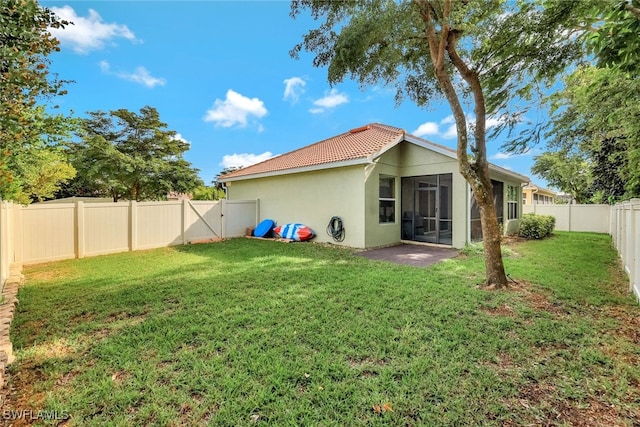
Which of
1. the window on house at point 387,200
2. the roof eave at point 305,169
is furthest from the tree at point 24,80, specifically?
the window on house at point 387,200

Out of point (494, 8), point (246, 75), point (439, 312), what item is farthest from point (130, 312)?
point (246, 75)

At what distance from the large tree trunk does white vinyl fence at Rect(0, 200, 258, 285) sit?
29.3 ft

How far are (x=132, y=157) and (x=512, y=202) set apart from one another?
22.8 meters

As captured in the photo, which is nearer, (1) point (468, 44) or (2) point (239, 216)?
(1) point (468, 44)

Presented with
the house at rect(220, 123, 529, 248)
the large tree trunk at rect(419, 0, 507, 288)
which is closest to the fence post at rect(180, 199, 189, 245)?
the house at rect(220, 123, 529, 248)

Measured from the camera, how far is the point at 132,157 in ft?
→ 63.5

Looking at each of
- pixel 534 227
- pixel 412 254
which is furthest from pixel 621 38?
pixel 534 227

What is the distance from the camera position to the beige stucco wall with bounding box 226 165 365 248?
958 centimetres

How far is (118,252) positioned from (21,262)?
2.14 metres

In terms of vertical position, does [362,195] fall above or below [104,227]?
above

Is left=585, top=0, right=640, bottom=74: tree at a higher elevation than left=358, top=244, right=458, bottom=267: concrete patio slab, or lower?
higher

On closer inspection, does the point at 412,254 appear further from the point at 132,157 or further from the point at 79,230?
the point at 132,157

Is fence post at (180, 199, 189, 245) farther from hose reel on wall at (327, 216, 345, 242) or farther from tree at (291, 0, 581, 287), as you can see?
tree at (291, 0, 581, 287)

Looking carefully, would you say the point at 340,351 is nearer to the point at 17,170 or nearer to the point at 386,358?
the point at 386,358
